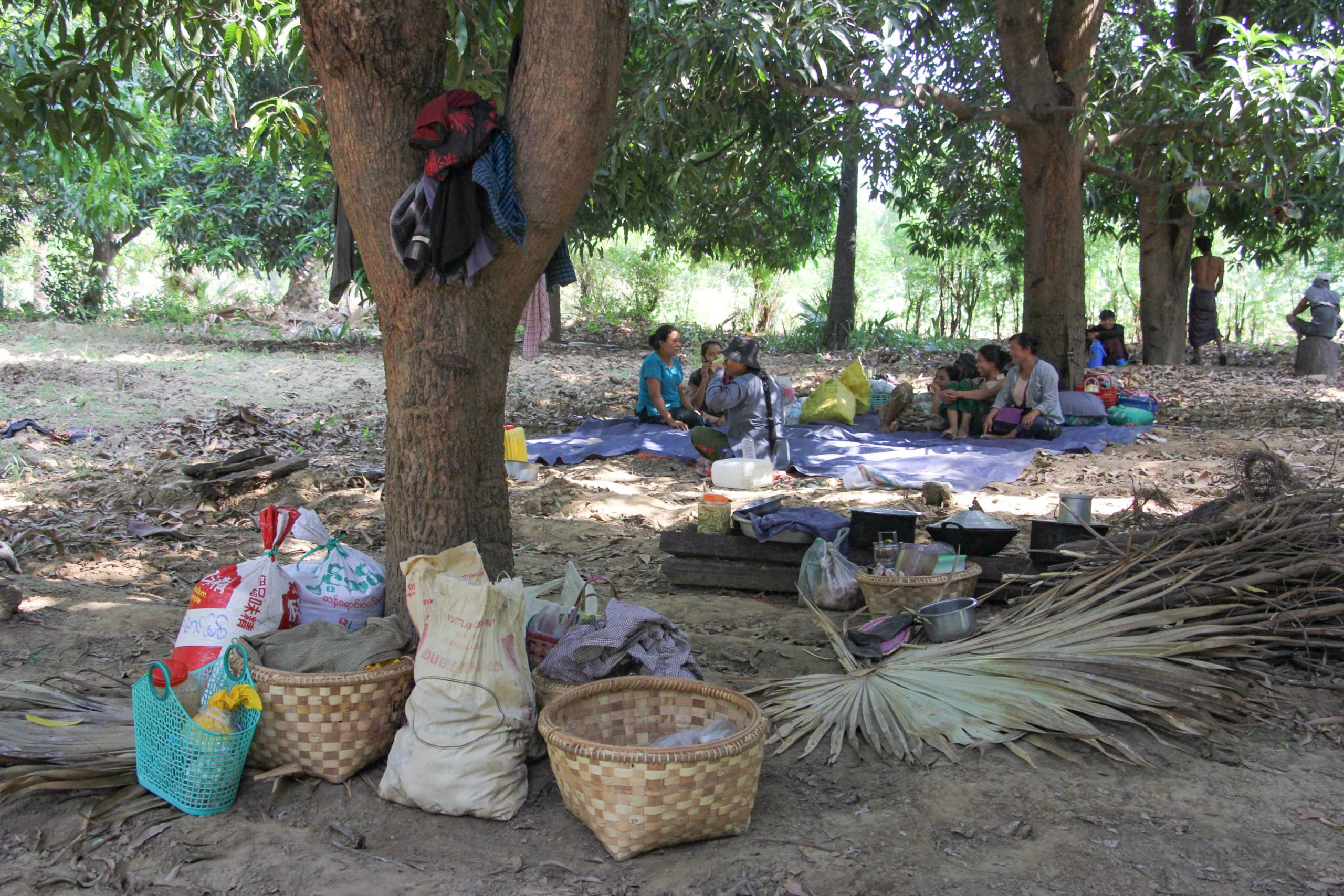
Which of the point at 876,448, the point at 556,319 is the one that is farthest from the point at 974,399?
the point at 556,319

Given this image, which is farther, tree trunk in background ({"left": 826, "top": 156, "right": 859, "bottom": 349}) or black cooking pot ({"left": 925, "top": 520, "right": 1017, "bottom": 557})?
tree trunk in background ({"left": 826, "top": 156, "right": 859, "bottom": 349})

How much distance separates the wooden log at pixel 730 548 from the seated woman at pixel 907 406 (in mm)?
4523

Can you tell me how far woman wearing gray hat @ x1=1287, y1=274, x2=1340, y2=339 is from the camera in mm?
11227

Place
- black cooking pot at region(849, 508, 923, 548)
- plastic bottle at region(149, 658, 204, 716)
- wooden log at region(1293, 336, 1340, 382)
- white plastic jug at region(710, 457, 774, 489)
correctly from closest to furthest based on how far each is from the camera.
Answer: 1. plastic bottle at region(149, 658, 204, 716)
2. black cooking pot at region(849, 508, 923, 548)
3. white plastic jug at region(710, 457, 774, 489)
4. wooden log at region(1293, 336, 1340, 382)

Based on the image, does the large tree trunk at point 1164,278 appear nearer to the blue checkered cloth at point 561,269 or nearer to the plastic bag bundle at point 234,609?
the blue checkered cloth at point 561,269

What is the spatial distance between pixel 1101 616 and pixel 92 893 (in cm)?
300

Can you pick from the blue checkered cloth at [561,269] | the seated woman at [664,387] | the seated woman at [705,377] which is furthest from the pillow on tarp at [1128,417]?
the blue checkered cloth at [561,269]

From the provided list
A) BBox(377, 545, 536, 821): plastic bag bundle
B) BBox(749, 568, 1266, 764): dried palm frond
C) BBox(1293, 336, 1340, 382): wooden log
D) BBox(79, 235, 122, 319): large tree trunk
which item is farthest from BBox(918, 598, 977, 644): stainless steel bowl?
BBox(79, 235, 122, 319): large tree trunk

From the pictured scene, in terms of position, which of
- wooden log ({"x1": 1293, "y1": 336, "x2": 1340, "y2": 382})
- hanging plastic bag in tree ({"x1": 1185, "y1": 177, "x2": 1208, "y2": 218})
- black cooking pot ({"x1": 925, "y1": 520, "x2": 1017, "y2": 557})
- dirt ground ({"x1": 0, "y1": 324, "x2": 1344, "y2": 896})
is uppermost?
hanging plastic bag in tree ({"x1": 1185, "y1": 177, "x2": 1208, "y2": 218})

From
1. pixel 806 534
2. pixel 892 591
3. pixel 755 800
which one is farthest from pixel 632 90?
pixel 755 800

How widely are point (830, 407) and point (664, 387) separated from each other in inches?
61.7

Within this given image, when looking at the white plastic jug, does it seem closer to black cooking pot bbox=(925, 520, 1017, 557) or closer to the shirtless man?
black cooking pot bbox=(925, 520, 1017, 557)

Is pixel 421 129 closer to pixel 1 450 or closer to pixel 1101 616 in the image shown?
pixel 1101 616

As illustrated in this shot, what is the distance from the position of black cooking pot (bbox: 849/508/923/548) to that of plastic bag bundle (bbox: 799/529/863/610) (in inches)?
11.2
